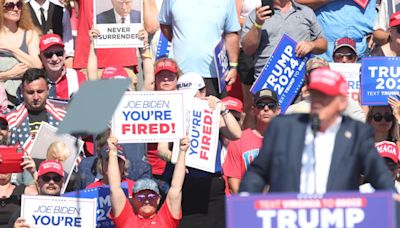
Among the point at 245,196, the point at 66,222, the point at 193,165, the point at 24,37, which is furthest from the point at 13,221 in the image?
the point at 245,196

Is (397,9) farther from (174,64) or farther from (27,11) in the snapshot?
(27,11)

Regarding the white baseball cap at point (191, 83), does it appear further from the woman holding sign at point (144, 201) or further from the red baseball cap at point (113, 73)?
the woman holding sign at point (144, 201)

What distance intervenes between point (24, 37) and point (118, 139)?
2582mm

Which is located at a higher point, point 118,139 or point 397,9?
point 397,9

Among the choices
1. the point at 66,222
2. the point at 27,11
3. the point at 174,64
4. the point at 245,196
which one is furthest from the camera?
the point at 27,11

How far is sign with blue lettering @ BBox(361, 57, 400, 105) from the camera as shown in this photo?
48.5 feet

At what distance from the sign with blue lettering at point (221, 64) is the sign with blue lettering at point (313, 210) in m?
5.74

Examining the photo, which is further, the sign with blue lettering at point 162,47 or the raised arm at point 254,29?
the sign with blue lettering at point 162,47

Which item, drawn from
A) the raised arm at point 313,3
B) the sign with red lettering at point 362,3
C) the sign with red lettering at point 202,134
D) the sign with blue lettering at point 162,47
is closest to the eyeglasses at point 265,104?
the sign with red lettering at point 202,134

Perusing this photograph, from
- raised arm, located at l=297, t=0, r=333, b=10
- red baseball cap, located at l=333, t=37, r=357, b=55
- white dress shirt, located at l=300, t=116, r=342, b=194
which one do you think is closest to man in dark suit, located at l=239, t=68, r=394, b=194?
white dress shirt, located at l=300, t=116, r=342, b=194

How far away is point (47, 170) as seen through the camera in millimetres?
13625

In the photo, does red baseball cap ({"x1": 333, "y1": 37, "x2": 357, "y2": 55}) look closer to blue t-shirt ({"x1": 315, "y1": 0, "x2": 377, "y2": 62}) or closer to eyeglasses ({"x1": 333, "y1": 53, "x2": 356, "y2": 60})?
eyeglasses ({"x1": 333, "y1": 53, "x2": 356, "y2": 60})

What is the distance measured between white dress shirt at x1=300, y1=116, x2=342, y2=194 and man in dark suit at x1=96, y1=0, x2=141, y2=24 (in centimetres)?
576

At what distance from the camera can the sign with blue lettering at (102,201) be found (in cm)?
1367
